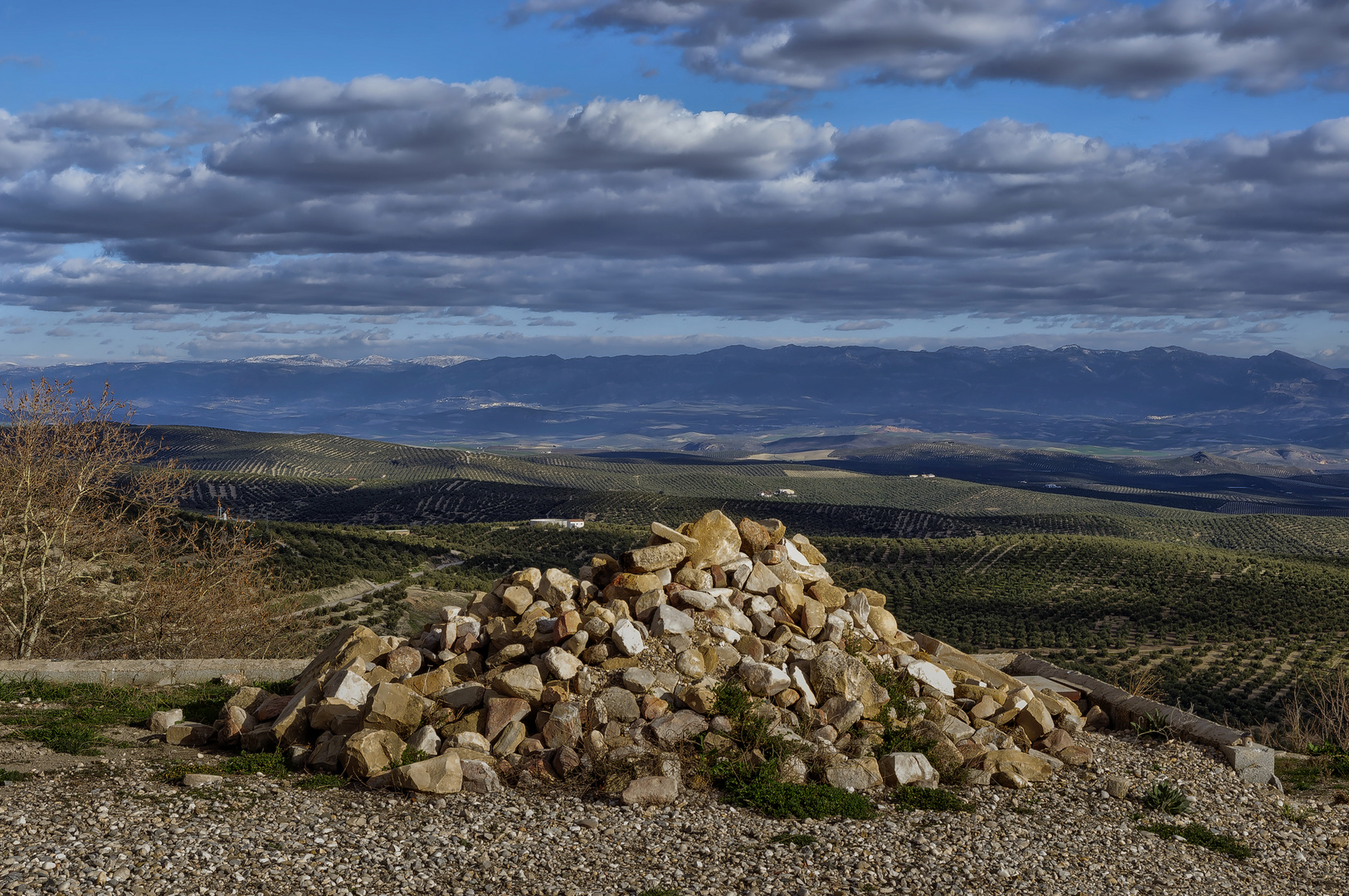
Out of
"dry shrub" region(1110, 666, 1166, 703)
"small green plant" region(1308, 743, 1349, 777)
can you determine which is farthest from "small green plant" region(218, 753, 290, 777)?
"dry shrub" region(1110, 666, 1166, 703)

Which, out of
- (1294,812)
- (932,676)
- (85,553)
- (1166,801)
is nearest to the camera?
(1166,801)

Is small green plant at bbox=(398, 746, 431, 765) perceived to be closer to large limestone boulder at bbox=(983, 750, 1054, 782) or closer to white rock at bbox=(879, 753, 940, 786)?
white rock at bbox=(879, 753, 940, 786)

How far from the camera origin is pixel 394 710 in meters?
12.0

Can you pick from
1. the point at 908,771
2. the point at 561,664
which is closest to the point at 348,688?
the point at 561,664

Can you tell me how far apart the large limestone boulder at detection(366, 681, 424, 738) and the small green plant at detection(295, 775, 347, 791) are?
0.77m

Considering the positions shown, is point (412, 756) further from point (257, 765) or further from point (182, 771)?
point (182, 771)

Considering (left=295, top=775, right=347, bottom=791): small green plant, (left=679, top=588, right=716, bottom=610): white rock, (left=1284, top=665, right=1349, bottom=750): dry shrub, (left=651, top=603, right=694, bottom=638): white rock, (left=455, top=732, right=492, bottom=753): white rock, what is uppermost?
(left=679, top=588, right=716, bottom=610): white rock

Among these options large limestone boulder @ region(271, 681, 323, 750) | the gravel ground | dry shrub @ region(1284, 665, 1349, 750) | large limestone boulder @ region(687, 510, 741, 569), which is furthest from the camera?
dry shrub @ region(1284, 665, 1349, 750)

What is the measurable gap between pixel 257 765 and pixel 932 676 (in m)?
9.13

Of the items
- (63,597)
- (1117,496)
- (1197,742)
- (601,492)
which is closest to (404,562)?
(63,597)

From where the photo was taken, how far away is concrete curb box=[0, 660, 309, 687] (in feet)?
52.0

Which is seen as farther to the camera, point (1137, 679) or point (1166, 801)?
point (1137, 679)

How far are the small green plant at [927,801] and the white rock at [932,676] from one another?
2.50 m

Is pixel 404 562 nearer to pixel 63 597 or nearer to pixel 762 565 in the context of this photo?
pixel 63 597
